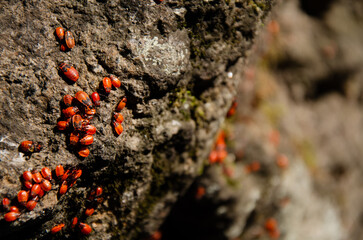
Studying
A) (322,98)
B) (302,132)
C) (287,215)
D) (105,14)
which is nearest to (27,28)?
(105,14)

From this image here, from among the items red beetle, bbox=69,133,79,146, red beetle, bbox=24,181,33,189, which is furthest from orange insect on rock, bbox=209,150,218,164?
red beetle, bbox=24,181,33,189

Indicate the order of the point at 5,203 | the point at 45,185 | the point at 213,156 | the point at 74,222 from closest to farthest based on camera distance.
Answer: the point at 5,203
the point at 45,185
the point at 74,222
the point at 213,156

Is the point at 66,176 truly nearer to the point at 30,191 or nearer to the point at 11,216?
the point at 30,191

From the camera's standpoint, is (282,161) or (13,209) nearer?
(13,209)

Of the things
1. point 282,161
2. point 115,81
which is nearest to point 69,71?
point 115,81

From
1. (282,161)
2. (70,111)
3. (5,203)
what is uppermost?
(70,111)

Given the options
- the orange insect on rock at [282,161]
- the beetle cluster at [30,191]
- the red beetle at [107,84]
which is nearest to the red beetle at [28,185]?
the beetle cluster at [30,191]

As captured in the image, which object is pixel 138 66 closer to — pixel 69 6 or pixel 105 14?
pixel 105 14

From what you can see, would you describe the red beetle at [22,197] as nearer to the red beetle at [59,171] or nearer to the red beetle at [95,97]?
the red beetle at [59,171]

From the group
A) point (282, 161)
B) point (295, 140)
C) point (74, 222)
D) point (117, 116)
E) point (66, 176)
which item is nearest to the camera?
point (66, 176)
